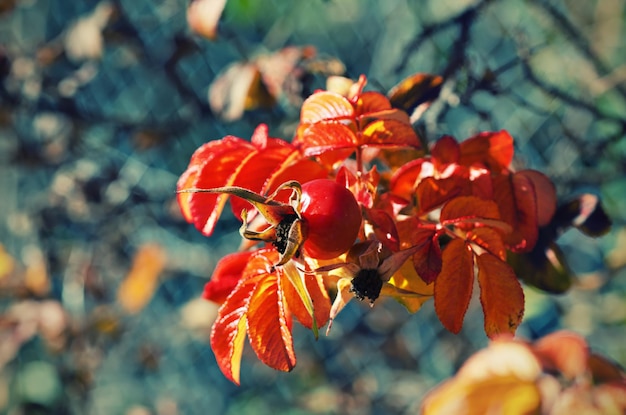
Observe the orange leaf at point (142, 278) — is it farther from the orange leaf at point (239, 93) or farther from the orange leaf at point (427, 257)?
the orange leaf at point (427, 257)

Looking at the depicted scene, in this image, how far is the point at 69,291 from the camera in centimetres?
171

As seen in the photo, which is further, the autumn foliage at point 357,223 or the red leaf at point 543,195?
the red leaf at point 543,195

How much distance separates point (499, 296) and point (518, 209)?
98mm

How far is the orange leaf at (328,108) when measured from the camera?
0.58 meters

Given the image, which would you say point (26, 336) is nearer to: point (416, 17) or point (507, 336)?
point (416, 17)

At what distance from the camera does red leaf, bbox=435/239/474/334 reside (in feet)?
1.77

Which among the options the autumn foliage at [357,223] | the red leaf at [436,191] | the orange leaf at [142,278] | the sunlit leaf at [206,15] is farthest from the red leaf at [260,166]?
the orange leaf at [142,278]

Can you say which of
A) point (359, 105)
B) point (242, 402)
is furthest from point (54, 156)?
point (359, 105)

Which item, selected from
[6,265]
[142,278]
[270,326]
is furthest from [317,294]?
[6,265]

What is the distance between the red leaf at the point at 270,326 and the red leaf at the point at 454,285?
0.12 meters

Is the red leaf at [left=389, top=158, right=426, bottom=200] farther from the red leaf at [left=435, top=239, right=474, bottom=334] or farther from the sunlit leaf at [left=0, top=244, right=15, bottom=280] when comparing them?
the sunlit leaf at [left=0, top=244, right=15, bottom=280]

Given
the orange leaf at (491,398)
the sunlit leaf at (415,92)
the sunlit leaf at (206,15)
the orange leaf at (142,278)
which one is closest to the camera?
the orange leaf at (491,398)

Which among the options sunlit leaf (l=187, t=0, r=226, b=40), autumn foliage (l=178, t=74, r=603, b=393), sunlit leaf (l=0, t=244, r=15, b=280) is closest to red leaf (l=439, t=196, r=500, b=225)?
autumn foliage (l=178, t=74, r=603, b=393)

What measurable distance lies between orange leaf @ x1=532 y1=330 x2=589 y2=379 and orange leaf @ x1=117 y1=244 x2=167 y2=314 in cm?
117
